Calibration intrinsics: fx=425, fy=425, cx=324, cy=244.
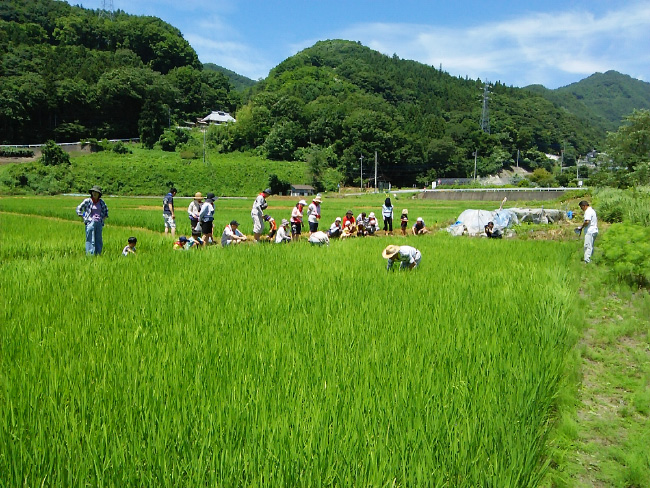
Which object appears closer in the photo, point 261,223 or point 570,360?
point 570,360

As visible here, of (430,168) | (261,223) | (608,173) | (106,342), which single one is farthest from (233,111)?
(106,342)

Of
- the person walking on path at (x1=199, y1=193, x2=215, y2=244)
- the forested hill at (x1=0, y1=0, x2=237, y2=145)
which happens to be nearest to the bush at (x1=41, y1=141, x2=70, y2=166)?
the forested hill at (x1=0, y1=0, x2=237, y2=145)

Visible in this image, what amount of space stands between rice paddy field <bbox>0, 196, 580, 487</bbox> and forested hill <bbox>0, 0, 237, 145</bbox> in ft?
255

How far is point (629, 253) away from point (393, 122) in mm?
77798

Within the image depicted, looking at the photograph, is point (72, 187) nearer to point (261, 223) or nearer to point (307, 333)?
point (261, 223)

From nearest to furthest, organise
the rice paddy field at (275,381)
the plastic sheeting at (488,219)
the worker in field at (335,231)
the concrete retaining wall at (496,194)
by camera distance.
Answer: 1. the rice paddy field at (275,381)
2. the worker in field at (335,231)
3. the plastic sheeting at (488,219)
4. the concrete retaining wall at (496,194)

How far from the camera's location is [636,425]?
3.13m

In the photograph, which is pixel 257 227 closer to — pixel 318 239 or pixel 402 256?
pixel 318 239

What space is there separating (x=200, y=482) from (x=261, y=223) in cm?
925

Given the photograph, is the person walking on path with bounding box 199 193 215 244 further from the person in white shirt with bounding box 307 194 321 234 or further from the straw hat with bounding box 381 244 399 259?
the straw hat with bounding box 381 244 399 259

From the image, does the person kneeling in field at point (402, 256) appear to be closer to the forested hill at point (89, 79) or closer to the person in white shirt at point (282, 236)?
the person in white shirt at point (282, 236)

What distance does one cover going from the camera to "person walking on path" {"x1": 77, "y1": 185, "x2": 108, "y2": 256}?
7.95 meters

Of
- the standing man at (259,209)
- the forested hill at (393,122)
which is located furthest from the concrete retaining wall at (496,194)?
the standing man at (259,209)

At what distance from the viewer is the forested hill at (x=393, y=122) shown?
7294 centimetres
